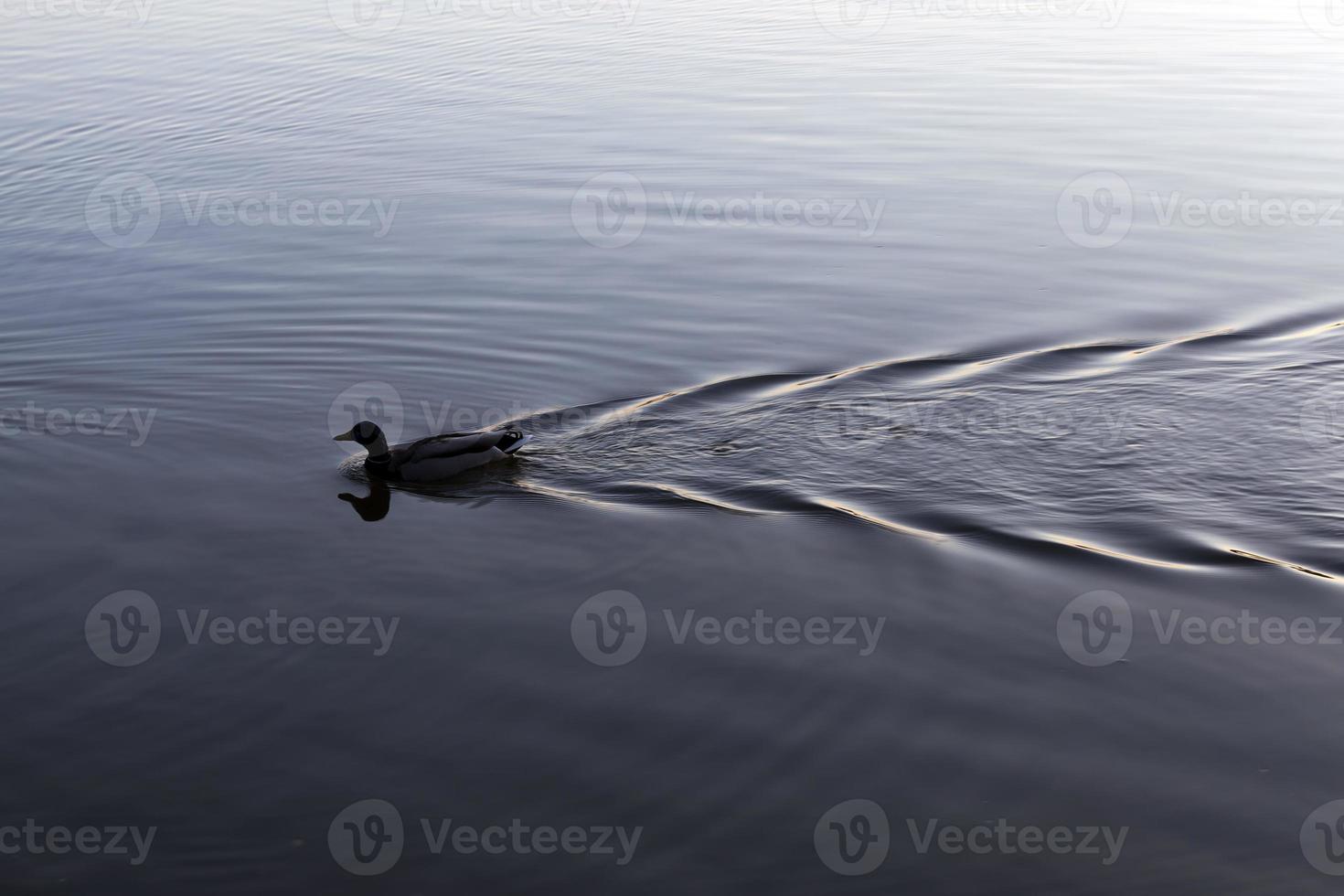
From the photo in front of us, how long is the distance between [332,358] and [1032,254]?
8152mm

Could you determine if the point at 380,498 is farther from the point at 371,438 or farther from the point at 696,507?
the point at 696,507

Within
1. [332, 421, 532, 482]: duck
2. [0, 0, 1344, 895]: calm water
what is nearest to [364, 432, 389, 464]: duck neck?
[332, 421, 532, 482]: duck

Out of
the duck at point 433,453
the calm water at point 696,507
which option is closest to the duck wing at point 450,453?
the duck at point 433,453

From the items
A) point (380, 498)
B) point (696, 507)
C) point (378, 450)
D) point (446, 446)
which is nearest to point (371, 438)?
point (378, 450)

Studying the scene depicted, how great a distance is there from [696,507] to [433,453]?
2.34 m

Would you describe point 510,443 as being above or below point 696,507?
above

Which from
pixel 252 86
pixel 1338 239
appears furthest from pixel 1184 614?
pixel 252 86

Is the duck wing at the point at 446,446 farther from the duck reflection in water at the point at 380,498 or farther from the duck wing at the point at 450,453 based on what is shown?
the duck reflection in water at the point at 380,498

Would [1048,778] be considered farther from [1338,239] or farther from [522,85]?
[522,85]

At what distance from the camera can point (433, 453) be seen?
11.1 meters

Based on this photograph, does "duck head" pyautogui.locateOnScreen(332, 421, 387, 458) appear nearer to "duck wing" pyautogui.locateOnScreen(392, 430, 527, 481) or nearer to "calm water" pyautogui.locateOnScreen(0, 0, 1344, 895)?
"duck wing" pyautogui.locateOnScreen(392, 430, 527, 481)

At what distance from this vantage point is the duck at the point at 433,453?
1100 centimetres

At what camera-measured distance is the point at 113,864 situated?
693cm

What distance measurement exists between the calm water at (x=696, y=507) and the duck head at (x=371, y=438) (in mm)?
409
